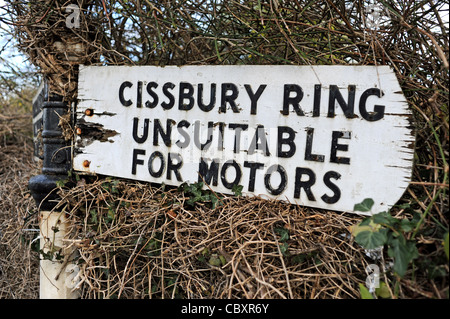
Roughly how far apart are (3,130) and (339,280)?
372 centimetres

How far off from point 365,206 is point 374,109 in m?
0.44

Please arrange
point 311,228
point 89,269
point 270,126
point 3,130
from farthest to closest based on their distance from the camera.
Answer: point 3,130, point 89,269, point 270,126, point 311,228

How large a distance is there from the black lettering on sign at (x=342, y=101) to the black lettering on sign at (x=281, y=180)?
340mm

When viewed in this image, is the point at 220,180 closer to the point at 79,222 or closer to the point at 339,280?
the point at 339,280

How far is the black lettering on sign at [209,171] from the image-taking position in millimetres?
1712

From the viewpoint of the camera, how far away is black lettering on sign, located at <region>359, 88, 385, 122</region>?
56.2 inches

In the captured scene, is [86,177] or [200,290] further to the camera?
[86,177]

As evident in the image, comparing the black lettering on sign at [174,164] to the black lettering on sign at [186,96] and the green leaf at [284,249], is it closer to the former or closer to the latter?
the black lettering on sign at [186,96]

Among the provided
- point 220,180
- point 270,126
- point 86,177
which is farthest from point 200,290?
point 86,177

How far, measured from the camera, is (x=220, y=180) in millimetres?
1707

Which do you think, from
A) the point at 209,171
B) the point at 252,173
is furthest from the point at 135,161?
the point at 252,173

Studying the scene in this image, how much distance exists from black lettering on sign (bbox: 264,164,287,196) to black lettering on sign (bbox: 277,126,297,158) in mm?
66

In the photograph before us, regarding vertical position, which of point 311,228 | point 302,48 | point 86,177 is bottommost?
point 311,228

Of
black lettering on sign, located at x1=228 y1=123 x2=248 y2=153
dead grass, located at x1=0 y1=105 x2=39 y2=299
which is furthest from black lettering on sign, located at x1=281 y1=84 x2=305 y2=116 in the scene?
dead grass, located at x1=0 y1=105 x2=39 y2=299
